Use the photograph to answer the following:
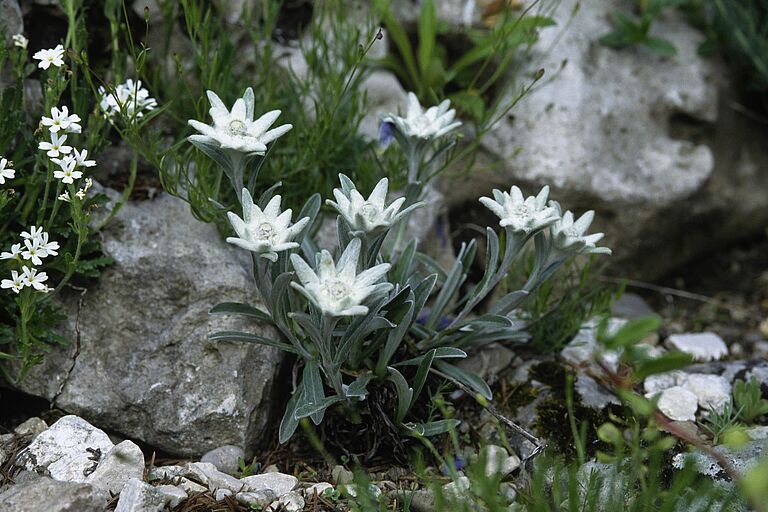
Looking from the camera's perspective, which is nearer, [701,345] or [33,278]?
[33,278]

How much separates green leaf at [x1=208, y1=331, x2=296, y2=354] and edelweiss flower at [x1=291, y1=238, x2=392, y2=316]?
45cm

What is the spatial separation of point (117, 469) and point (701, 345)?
Answer: 2.39m

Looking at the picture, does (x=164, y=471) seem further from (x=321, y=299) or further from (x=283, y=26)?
(x=283, y=26)

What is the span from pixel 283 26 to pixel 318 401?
81.8 inches

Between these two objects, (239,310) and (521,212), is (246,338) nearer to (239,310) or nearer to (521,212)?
(239,310)

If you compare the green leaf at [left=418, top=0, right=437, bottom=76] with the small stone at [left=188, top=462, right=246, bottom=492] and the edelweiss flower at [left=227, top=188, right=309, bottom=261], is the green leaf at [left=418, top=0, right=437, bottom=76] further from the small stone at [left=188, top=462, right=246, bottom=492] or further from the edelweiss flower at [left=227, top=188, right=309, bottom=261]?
the small stone at [left=188, top=462, right=246, bottom=492]

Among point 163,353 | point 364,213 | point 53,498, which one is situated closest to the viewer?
point 53,498

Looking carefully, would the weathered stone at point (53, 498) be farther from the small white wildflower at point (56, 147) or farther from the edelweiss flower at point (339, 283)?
the small white wildflower at point (56, 147)

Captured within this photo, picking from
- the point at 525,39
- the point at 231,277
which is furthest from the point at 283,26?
the point at 231,277

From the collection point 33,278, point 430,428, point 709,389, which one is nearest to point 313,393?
point 430,428

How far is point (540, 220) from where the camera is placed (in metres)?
2.31

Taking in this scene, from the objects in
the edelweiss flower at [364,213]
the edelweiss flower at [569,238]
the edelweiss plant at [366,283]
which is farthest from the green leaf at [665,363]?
the edelweiss flower at [569,238]

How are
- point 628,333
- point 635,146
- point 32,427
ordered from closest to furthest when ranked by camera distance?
point 628,333
point 32,427
point 635,146

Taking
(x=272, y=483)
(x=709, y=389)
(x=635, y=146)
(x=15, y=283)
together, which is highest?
(x=15, y=283)
